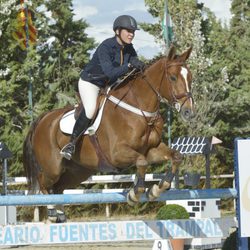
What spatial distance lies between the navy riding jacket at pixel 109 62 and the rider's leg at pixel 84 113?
10 cm

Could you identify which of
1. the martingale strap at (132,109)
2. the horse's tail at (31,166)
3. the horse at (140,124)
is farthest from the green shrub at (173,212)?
the martingale strap at (132,109)

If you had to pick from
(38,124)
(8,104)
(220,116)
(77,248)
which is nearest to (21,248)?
(77,248)

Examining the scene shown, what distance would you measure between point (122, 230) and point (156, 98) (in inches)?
55.6

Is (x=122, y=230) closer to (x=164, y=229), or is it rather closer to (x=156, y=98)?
(x=164, y=229)

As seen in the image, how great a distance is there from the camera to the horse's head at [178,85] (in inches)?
254

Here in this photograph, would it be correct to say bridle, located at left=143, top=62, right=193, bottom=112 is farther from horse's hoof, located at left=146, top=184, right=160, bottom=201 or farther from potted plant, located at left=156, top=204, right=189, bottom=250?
potted plant, located at left=156, top=204, right=189, bottom=250

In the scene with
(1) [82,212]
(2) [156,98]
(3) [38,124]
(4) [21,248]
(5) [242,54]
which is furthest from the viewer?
(5) [242,54]

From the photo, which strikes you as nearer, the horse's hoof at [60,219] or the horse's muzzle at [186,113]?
the horse's muzzle at [186,113]

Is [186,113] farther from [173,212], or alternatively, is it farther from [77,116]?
[173,212]

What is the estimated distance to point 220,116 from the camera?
Result: 2448cm

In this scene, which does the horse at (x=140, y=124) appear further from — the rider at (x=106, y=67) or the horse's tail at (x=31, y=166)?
the horse's tail at (x=31, y=166)

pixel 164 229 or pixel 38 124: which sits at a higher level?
pixel 38 124

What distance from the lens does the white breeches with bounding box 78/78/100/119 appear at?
23.1 feet

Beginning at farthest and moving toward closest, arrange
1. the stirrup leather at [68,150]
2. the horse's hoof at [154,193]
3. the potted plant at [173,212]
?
the potted plant at [173,212], the stirrup leather at [68,150], the horse's hoof at [154,193]
